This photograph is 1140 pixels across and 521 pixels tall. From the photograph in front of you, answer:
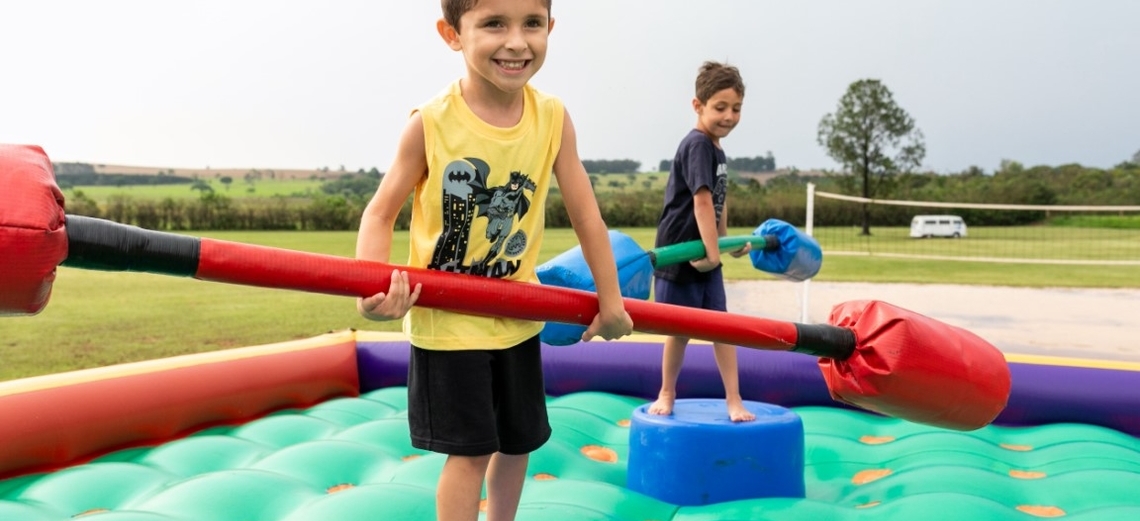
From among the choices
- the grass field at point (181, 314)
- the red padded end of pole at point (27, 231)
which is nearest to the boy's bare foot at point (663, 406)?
the red padded end of pole at point (27, 231)

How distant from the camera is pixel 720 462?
272 centimetres

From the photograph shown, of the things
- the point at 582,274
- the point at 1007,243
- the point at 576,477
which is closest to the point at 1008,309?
the point at 576,477

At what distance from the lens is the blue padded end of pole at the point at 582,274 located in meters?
2.46

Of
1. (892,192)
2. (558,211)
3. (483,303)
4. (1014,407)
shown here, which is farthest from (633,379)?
(892,192)

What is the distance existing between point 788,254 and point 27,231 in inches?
111

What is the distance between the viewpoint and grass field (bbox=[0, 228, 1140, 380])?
764 centimetres

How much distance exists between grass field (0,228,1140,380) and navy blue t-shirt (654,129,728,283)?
1928 millimetres

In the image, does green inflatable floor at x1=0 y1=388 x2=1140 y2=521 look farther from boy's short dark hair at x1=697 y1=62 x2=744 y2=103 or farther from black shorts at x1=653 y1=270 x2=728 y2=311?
boy's short dark hair at x1=697 y1=62 x2=744 y2=103

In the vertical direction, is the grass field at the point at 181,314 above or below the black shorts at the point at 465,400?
below

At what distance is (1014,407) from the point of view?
11.5 feet

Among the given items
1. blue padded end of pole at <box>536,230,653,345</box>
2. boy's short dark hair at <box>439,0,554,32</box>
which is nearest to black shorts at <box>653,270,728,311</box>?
blue padded end of pole at <box>536,230,653,345</box>

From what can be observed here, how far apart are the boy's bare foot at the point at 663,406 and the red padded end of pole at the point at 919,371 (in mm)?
826

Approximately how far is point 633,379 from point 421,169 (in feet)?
7.24

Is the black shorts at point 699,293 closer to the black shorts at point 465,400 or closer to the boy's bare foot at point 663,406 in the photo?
the boy's bare foot at point 663,406
